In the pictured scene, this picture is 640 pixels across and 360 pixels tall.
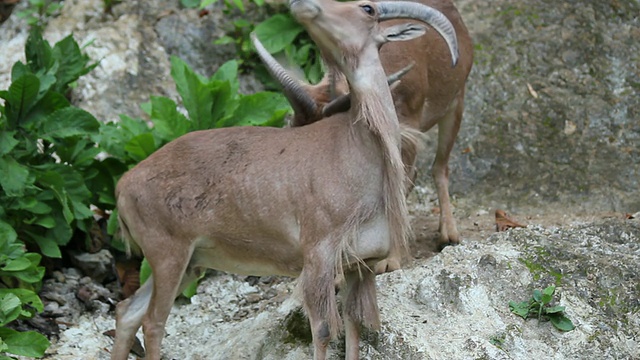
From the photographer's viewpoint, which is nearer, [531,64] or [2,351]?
[2,351]

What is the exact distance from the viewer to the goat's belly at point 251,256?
5.99 metres

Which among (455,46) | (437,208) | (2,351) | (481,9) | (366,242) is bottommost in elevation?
(437,208)

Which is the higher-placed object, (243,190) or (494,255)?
(243,190)

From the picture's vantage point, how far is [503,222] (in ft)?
25.9

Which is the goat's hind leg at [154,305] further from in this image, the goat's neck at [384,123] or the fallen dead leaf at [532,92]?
the fallen dead leaf at [532,92]

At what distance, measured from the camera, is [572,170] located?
8609 mm

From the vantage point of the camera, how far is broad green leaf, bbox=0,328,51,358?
20.9 ft

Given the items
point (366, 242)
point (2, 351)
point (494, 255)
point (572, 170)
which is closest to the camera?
point (366, 242)

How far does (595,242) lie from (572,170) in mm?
1679

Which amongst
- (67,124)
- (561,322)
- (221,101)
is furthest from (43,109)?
(561,322)

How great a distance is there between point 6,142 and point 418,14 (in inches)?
121

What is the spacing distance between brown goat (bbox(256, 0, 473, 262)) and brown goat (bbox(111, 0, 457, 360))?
0.24 m

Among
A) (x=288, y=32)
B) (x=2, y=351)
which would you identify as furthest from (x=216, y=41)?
(x=2, y=351)

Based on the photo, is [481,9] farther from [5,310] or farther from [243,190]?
[5,310]
